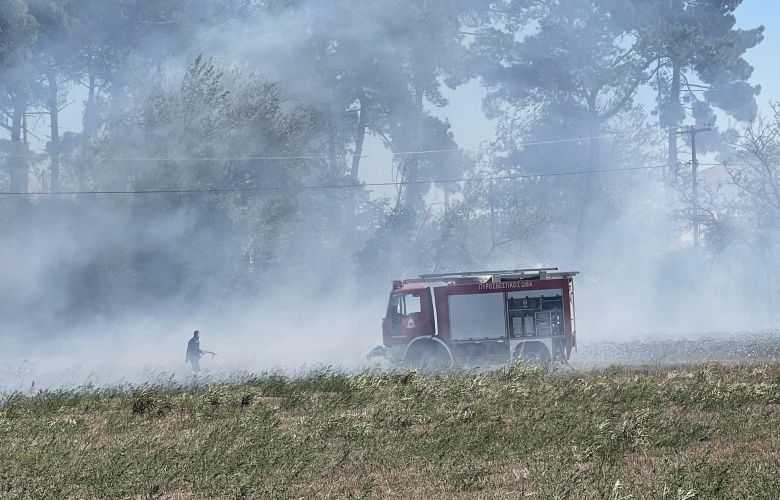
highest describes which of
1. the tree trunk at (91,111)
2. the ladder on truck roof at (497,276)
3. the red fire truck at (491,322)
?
the tree trunk at (91,111)

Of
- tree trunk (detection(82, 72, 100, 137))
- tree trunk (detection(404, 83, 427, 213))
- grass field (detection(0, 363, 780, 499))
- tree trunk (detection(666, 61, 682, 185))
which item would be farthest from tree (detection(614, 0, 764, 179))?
grass field (detection(0, 363, 780, 499))

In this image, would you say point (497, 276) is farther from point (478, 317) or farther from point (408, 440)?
point (408, 440)

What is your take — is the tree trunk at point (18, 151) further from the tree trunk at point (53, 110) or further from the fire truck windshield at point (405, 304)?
the fire truck windshield at point (405, 304)

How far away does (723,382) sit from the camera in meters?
15.8

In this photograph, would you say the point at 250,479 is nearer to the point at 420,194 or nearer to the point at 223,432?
the point at 223,432

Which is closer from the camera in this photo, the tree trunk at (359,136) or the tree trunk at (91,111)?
the tree trunk at (91,111)

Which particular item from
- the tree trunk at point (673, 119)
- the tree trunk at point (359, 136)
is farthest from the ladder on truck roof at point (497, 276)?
the tree trunk at point (673, 119)

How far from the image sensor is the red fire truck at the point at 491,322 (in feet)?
75.8

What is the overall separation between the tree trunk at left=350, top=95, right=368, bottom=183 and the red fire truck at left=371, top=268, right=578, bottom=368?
27632 millimetres

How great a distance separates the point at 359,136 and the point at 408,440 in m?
40.2

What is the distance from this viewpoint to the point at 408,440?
1144 cm

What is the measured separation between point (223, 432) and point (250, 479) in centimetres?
270

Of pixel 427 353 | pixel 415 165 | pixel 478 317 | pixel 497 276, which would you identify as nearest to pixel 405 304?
pixel 427 353

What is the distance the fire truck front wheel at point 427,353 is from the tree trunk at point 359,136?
2777 centimetres
